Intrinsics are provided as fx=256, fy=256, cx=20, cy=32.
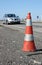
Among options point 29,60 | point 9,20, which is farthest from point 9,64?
point 9,20

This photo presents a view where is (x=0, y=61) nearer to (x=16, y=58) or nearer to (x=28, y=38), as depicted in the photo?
(x=16, y=58)

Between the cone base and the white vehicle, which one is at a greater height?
the cone base

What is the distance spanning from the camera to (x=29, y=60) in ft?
20.7

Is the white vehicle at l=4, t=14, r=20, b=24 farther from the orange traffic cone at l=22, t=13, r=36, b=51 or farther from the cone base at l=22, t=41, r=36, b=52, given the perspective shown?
the cone base at l=22, t=41, r=36, b=52

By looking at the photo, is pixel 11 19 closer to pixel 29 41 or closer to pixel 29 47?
pixel 29 41

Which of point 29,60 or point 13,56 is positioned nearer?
point 29,60

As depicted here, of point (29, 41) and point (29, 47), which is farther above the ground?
point (29, 41)

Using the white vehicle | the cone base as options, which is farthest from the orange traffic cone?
the white vehicle

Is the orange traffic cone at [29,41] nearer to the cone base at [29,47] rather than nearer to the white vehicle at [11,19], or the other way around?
the cone base at [29,47]

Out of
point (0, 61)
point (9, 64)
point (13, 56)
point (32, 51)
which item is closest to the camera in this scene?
point (9, 64)

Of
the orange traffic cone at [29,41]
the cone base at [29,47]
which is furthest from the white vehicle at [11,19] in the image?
the cone base at [29,47]

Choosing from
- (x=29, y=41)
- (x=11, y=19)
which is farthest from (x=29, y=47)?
(x=11, y=19)

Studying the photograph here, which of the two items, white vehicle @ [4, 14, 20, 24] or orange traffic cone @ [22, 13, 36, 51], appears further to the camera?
white vehicle @ [4, 14, 20, 24]

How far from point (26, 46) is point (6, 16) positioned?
102 feet
